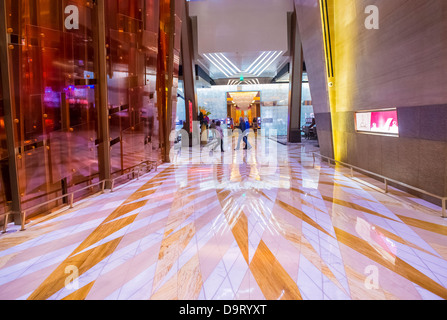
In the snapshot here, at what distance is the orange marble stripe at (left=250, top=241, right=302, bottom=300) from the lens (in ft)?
7.90

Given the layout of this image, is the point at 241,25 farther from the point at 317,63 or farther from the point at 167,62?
the point at 317,63

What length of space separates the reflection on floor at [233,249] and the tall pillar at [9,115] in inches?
16.8

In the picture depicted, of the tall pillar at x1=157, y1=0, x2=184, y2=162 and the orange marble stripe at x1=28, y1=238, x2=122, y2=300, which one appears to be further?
the tall pillar at x1=157, y1=0, x2=184, y2=162

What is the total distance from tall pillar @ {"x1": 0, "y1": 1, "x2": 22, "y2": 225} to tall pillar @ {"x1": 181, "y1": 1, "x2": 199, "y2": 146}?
35.9 feet

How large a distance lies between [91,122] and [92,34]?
5.75ft

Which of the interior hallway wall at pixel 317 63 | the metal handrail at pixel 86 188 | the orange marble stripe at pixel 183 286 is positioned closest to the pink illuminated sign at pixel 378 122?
the interior hallway wall at pixel 317 63

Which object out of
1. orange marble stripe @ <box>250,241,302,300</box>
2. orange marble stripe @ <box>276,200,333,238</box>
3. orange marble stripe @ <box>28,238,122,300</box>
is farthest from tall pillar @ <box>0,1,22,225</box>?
orange marble stripe @ <box>276,200,333,238</box>

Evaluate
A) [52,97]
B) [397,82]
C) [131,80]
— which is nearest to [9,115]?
[52,97]

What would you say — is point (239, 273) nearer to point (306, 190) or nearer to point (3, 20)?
point (306, 190)

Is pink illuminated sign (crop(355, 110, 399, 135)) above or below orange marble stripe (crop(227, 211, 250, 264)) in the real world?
above

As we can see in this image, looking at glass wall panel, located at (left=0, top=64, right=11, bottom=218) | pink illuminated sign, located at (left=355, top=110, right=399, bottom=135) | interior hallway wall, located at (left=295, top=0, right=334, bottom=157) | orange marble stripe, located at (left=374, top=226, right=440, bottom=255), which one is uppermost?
interior hallway wall, located at (left=295, top=0, right=334, bottom=157)

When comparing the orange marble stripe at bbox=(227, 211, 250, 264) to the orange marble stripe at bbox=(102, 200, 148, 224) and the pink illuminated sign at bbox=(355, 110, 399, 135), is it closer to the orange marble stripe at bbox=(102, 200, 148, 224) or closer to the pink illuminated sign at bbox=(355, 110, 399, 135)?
the orange marble stripe at bbox=(102, 200, 148, 224)

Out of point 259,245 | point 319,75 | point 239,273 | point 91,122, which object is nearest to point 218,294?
point 239,273

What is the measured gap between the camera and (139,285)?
8.45 ft
